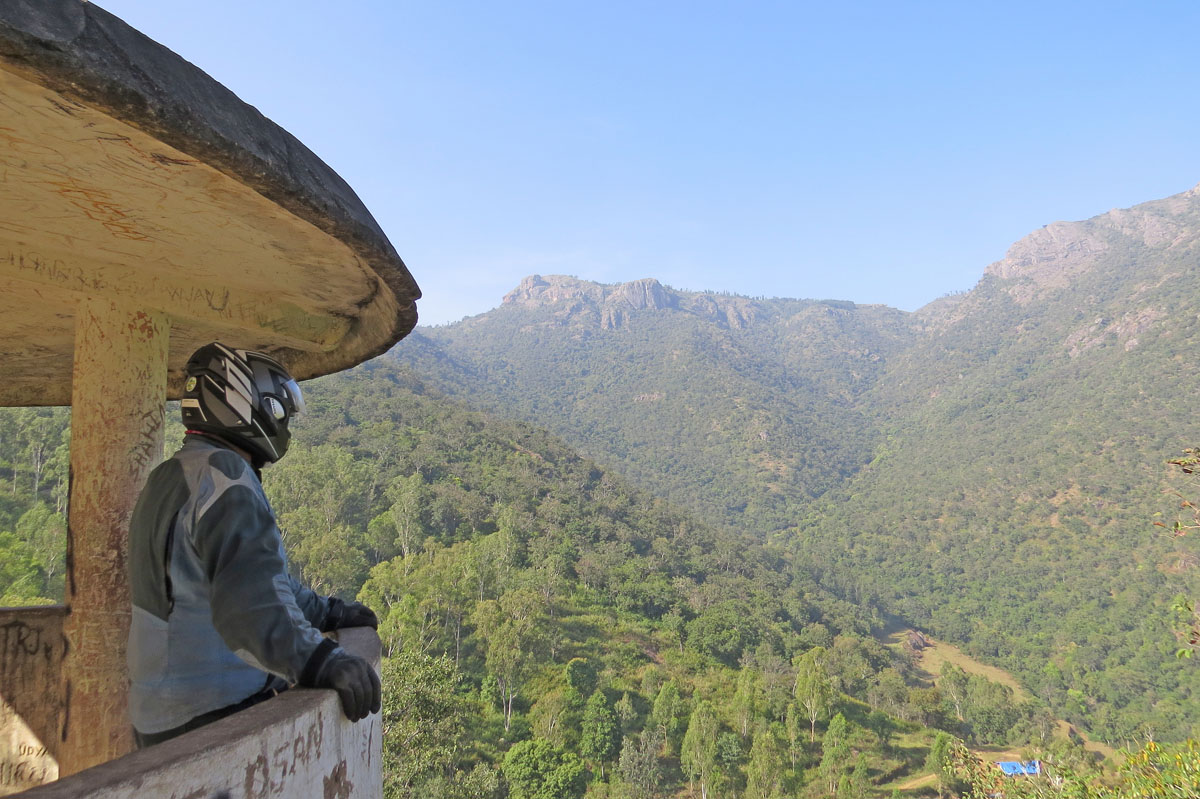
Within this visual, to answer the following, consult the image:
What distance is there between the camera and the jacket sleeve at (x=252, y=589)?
160 centimetres

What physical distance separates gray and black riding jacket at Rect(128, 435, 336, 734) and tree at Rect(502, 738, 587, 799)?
32.9m

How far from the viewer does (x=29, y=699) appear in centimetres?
325

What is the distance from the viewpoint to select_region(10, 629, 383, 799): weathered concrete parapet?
3.81ft

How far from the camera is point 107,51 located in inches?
55.8

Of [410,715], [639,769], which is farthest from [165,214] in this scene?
[639,769]

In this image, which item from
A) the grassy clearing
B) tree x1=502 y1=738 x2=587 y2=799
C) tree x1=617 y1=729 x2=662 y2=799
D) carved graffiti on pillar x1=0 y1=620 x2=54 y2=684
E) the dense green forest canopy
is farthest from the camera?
the grassy clearing

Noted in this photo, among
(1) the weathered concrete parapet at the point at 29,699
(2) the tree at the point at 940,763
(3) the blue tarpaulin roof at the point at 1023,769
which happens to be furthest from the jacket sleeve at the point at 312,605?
(2) the tree at the point at 940,763

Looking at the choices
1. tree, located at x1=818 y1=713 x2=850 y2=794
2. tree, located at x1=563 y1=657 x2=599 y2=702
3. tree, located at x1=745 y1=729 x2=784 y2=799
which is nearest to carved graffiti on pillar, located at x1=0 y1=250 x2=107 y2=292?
tree, located at x1=745 y1=729 x2=784 y2=799

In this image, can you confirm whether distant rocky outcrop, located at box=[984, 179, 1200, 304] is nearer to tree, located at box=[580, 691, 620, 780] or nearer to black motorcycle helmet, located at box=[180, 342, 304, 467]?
Result: tree, located at box=[580, 691, 620, 780]

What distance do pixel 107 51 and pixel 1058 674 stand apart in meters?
87.7

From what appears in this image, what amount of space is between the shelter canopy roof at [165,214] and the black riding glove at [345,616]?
1213 millimetres

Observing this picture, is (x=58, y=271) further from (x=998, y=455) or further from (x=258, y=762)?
(x=998, y=455)

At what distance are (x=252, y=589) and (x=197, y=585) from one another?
0.75 ft

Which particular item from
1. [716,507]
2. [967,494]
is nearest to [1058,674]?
[967,494]
